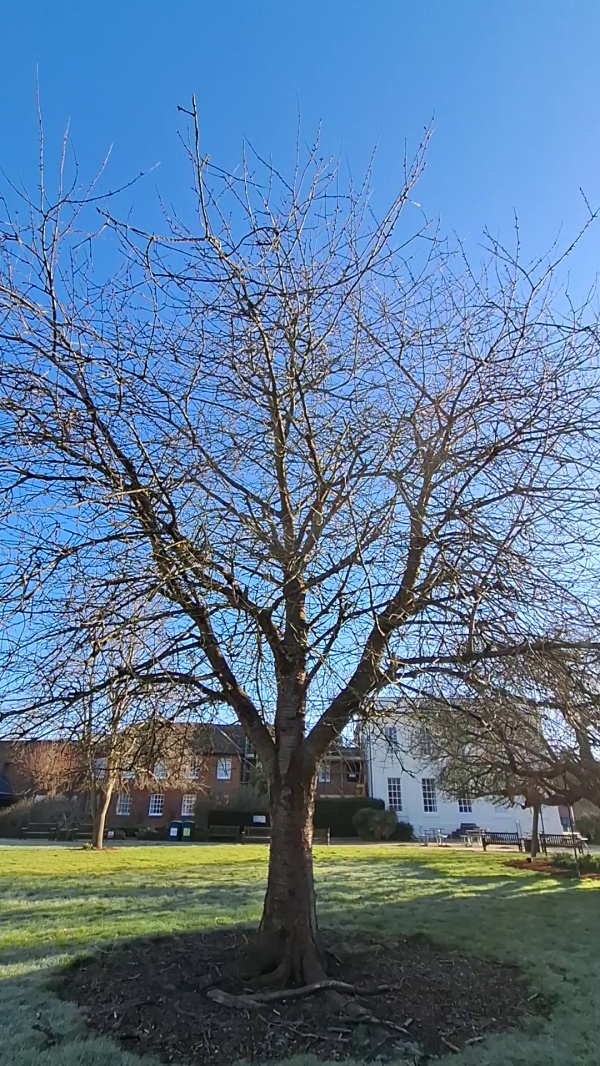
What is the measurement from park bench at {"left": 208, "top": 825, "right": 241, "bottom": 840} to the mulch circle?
27785 mm

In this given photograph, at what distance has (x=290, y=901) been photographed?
5.86m

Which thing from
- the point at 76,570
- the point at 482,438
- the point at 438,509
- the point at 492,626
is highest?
the point at 482,438

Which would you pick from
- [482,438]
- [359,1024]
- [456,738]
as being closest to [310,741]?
[456,738]

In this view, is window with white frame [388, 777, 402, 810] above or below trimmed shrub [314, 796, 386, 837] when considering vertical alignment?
above

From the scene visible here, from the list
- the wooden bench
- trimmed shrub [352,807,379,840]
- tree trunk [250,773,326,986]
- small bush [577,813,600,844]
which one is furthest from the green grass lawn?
trimmed shrub [352,807,379,840]

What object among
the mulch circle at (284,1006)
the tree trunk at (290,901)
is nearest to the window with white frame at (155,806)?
the mulch circle at (284,1006)

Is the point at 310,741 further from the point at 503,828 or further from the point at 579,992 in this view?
the point at 503,828

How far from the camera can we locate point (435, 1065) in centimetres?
420

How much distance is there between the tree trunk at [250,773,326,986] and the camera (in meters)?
5.67

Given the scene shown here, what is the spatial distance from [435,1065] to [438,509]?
3843mm

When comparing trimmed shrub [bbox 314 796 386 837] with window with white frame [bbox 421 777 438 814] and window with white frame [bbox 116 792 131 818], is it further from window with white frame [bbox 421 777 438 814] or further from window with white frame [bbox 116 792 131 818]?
window with white frame [bbox 116 792 131 818]

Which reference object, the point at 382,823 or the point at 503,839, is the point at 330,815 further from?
the point at 503,839

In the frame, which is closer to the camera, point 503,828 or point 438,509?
point 438,509

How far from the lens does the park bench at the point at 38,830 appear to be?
34.4m
